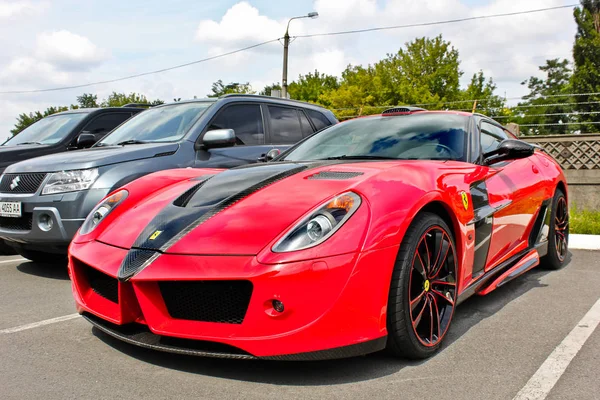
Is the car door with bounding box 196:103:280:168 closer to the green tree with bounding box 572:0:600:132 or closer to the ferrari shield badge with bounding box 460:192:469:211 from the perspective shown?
the ferrari shield badge with bounding box 460:192:469:211

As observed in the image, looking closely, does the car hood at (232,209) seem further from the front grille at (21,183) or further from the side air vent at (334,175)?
the front grille at (21,183)

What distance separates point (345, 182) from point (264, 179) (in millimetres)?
549

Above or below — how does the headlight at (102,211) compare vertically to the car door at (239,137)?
below

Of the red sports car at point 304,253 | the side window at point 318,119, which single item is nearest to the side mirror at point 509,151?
the red sports car at point 304,253

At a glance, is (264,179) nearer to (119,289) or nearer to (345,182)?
(345,182)

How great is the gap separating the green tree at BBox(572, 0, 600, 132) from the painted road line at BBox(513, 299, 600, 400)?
27512 mm

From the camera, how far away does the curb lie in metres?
6.38

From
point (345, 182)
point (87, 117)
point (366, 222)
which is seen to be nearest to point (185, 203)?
point (345, 182)

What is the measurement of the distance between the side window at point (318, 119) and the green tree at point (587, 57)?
970 inches

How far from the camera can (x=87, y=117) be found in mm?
7723

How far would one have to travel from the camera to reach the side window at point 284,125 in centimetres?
660

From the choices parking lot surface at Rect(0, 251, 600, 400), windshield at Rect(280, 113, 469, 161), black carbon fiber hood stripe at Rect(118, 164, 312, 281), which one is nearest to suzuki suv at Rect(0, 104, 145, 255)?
windshield at Rect(280, 113, 469, 161)

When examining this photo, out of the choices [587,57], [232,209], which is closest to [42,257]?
[232,209]

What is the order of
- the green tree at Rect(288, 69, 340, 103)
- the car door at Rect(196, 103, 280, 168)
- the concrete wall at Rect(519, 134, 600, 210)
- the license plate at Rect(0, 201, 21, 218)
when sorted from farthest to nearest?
the green tree at Rect(288, 69, 340, 103)
the concrete wall at Rect(519, 134, 600, 210)
the car door at Rect(196, 103, 280, 168)
the license plate at Rect(0, 201, 21, 218)
